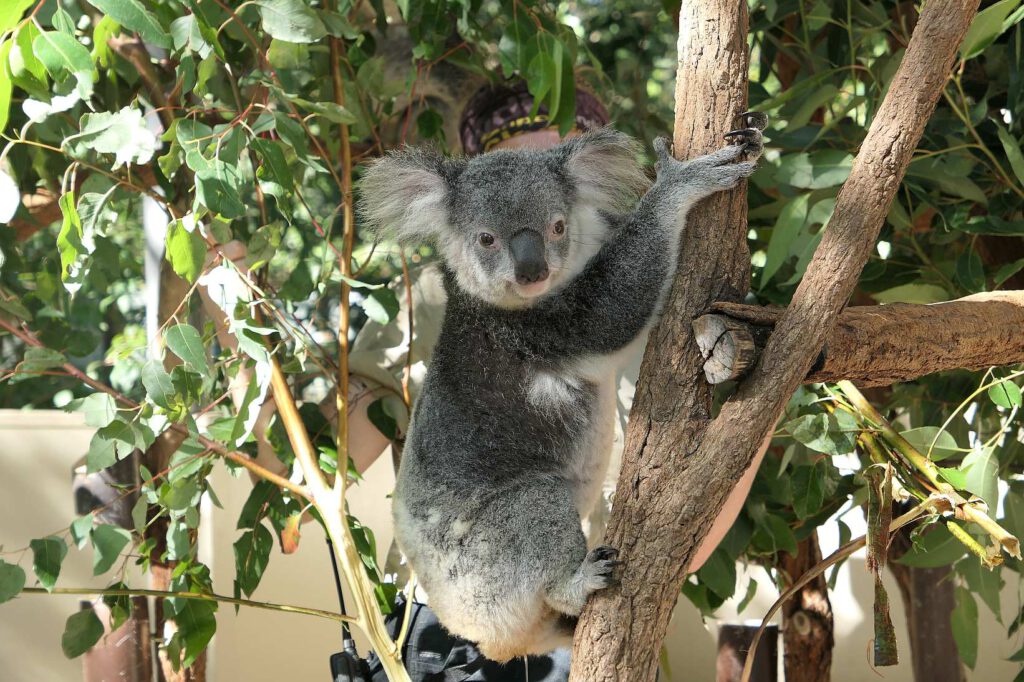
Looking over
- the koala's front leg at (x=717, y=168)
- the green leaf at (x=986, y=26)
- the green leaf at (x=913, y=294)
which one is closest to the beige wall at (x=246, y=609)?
the green leaf at (x=913, y=294)

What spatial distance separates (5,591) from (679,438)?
1095 millimetres

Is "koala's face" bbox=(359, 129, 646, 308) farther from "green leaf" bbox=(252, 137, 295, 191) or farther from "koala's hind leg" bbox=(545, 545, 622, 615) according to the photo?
"koala's hind leg" bbox=(545, 545, 622, 615)

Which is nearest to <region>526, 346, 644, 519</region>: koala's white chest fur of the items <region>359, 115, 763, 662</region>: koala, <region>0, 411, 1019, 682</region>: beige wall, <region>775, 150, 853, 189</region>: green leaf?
<region>359, 115, 763, 662</region>: koala

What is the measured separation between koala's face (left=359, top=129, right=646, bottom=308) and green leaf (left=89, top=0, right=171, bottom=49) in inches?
22.5

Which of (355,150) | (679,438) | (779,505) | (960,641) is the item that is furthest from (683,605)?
(679,438)

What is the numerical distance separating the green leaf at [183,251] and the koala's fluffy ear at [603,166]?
0.70 meters

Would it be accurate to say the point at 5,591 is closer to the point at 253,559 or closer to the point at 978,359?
the point at 253,559

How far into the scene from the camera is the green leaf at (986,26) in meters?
1.41

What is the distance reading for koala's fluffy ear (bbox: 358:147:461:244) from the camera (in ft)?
5.76

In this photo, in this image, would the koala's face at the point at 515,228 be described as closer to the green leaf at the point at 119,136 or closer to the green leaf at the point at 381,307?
the green leaf at the point at 381,307

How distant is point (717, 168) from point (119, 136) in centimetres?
82

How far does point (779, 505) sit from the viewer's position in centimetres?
236

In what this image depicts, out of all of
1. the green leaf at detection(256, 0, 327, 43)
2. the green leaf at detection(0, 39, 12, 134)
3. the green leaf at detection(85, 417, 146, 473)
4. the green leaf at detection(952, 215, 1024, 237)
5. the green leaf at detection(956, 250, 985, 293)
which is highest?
the green leaf at detection(256, 0, 327, 43)

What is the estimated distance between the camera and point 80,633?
1.75 metres
